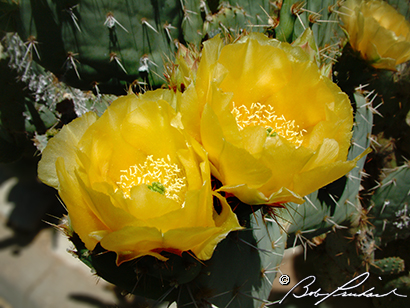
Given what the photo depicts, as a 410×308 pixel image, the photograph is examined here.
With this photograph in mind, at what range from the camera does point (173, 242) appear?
447 millimetres

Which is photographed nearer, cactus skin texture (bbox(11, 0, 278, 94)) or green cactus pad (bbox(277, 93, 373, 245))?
cactus skin texture (bbox(11, 0, 278, 94))

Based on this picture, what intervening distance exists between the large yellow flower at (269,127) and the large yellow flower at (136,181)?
0.12 feet

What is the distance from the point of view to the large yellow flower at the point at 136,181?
1.43ft

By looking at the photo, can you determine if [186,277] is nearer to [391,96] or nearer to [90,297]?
[391,96]

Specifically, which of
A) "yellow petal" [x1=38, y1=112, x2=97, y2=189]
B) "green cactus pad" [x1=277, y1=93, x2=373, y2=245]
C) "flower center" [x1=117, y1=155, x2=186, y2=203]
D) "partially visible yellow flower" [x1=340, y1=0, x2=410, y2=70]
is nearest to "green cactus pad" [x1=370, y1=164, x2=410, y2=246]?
"green cactus pad" [x1=277, y1=93, x2=373, y2=245]

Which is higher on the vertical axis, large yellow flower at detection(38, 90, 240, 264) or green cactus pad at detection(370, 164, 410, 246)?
large yellow flower at detection(38, 90, 240, 264)

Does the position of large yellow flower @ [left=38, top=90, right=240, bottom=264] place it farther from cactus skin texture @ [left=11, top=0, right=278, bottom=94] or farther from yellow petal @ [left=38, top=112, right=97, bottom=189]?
cactus skin texture @ [left=11, top=0, right=278, bottom=94]

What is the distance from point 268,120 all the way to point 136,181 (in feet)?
0.91

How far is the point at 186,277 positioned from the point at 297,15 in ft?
2.06

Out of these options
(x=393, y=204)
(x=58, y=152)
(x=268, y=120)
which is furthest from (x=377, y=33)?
(x=58, y=152)

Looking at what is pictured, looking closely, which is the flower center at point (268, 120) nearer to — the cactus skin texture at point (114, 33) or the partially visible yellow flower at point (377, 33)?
the cactus skin texture at point (114, 33)

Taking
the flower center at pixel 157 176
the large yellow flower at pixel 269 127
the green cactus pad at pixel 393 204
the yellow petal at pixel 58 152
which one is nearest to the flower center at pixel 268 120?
the large yellow flower at pixel 269 127

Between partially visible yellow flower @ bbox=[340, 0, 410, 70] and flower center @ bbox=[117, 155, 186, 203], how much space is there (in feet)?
1.91

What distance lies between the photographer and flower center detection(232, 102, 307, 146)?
2.15ft
